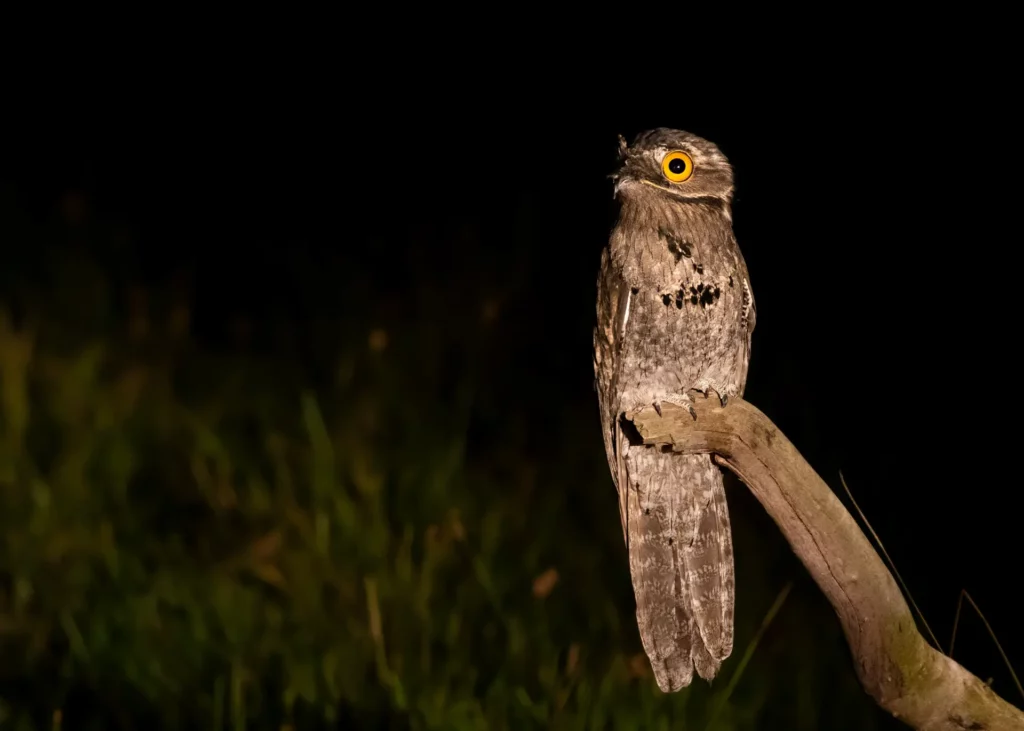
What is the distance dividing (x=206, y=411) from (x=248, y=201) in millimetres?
1211

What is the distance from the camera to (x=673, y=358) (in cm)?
224

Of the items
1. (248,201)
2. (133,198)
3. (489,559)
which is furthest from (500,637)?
(133,198)

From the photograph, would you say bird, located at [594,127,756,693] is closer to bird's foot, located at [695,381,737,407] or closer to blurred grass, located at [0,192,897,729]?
bird's foot, located at [695,381,737,407]

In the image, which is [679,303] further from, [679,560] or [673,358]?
[679,560]

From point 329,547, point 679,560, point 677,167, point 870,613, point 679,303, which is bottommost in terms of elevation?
point 329,547

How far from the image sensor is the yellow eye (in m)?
2.06

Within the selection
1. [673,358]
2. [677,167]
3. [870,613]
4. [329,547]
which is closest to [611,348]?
[673,358]

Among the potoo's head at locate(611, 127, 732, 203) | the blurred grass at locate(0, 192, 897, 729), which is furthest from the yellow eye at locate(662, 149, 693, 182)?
the blurred grass at locate(0, 192, 897, 729)

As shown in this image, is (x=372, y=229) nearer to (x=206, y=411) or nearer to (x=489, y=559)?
(x=206, y=411)

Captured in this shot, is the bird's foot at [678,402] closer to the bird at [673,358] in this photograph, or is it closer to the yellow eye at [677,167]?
the bird at [673,358]

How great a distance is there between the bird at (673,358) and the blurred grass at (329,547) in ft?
0.89

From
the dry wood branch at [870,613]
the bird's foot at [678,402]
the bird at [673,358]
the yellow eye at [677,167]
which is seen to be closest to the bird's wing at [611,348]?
the bird at [673,358]

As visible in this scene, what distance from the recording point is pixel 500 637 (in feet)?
9.16

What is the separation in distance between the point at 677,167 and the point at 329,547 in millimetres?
1511
